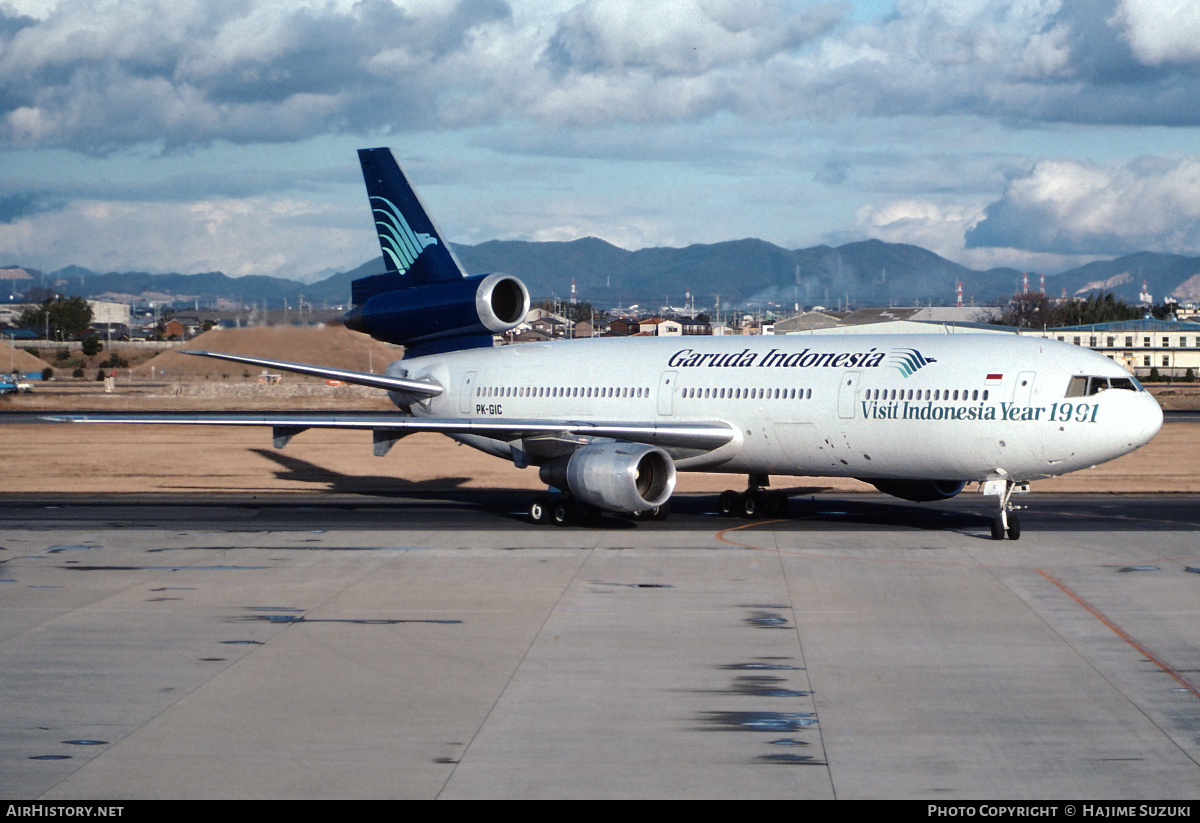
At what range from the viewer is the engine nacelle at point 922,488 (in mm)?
30984

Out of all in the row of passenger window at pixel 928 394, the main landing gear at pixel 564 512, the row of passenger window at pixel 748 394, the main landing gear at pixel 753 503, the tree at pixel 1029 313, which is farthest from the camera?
the tree at pixel 1029 313

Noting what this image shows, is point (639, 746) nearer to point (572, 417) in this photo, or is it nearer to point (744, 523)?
point (744, 523)

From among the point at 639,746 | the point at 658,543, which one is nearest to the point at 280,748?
the point at 639,746

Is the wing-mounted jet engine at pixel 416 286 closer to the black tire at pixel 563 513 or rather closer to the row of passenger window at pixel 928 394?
the black tire at pixel 563 513

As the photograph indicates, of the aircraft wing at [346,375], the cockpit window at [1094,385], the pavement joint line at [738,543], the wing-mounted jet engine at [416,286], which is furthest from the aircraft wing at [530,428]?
the cockpit window at [1094,385]

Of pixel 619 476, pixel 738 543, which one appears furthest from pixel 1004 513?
pixel 619 476

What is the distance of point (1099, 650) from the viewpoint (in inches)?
671

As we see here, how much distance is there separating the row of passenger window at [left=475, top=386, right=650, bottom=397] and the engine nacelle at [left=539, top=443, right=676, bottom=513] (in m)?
3.40

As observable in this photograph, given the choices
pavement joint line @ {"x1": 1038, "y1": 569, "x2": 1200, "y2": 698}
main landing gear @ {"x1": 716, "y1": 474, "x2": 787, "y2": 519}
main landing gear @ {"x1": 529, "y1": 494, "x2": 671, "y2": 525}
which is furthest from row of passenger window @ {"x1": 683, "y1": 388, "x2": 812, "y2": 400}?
pavement joint line @ {"x1": 1038, "y1": 569, "x2": 1200, "y2": 698}

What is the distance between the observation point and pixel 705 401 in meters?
31.8

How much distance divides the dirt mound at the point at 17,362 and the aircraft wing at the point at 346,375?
109 metres

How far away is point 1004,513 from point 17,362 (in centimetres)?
13418

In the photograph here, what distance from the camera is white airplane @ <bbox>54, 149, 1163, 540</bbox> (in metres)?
26.8

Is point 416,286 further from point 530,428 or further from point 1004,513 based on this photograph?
point 1004,513
